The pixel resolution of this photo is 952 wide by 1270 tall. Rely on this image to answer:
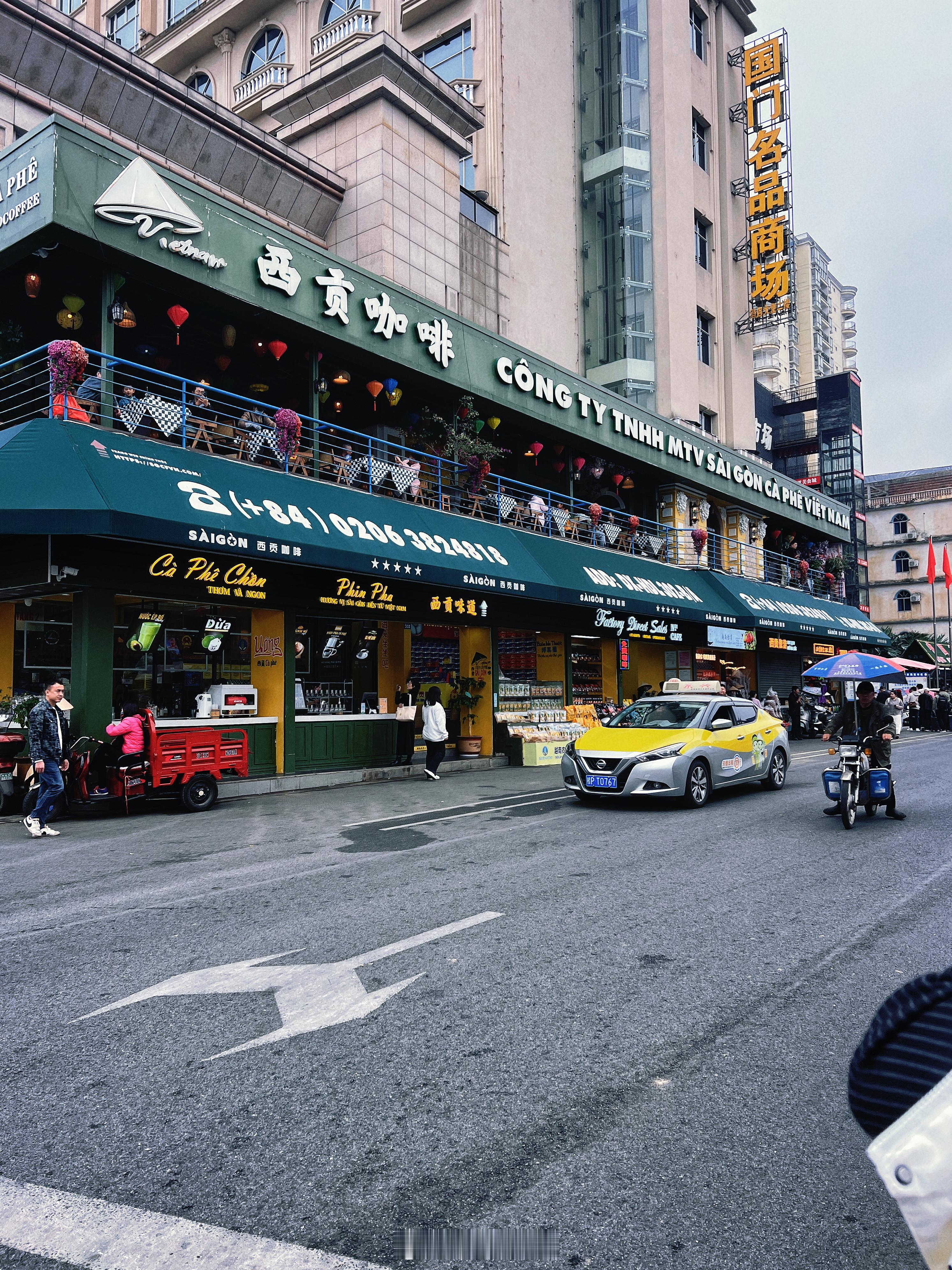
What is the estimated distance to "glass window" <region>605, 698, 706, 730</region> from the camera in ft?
43.0

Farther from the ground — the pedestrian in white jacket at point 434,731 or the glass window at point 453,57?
the glass window at point 453,57

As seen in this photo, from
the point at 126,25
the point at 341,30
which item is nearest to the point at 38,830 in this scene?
the point at 341,30

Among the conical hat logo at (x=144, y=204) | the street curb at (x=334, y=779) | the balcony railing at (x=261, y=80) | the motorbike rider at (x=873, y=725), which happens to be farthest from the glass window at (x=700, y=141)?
the motorbike rider at (x=873, y=725)

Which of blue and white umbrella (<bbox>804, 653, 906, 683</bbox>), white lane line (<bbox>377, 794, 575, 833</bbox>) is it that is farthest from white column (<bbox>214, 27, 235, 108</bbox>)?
blue and white umbrella (<bbox>804, 653, 906, 683</bbox>)

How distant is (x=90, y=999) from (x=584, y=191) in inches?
1308

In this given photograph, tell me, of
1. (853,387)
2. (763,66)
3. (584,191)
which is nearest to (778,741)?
(584,191)

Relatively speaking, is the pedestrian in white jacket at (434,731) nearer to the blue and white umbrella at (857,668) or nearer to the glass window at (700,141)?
the blue and white umbrella at (857,668)

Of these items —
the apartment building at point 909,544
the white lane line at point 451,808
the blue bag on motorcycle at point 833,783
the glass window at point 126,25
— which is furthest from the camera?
the apartment building at point 909,544

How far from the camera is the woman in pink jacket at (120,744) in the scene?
1192 cm

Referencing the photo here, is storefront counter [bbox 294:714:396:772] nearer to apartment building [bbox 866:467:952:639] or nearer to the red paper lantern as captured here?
the red paper lantern

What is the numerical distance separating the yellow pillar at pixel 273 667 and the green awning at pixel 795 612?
16788 millimetres

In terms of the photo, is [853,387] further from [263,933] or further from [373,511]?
[263,933]

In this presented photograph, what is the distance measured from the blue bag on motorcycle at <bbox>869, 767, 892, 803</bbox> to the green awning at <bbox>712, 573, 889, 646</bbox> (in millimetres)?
17147

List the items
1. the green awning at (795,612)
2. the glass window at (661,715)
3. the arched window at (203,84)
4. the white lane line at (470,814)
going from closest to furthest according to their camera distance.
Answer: the white lane line at (470,814) → the glass window at (661,715) → the green awning at (795,612) → the arched window at (203,84)
